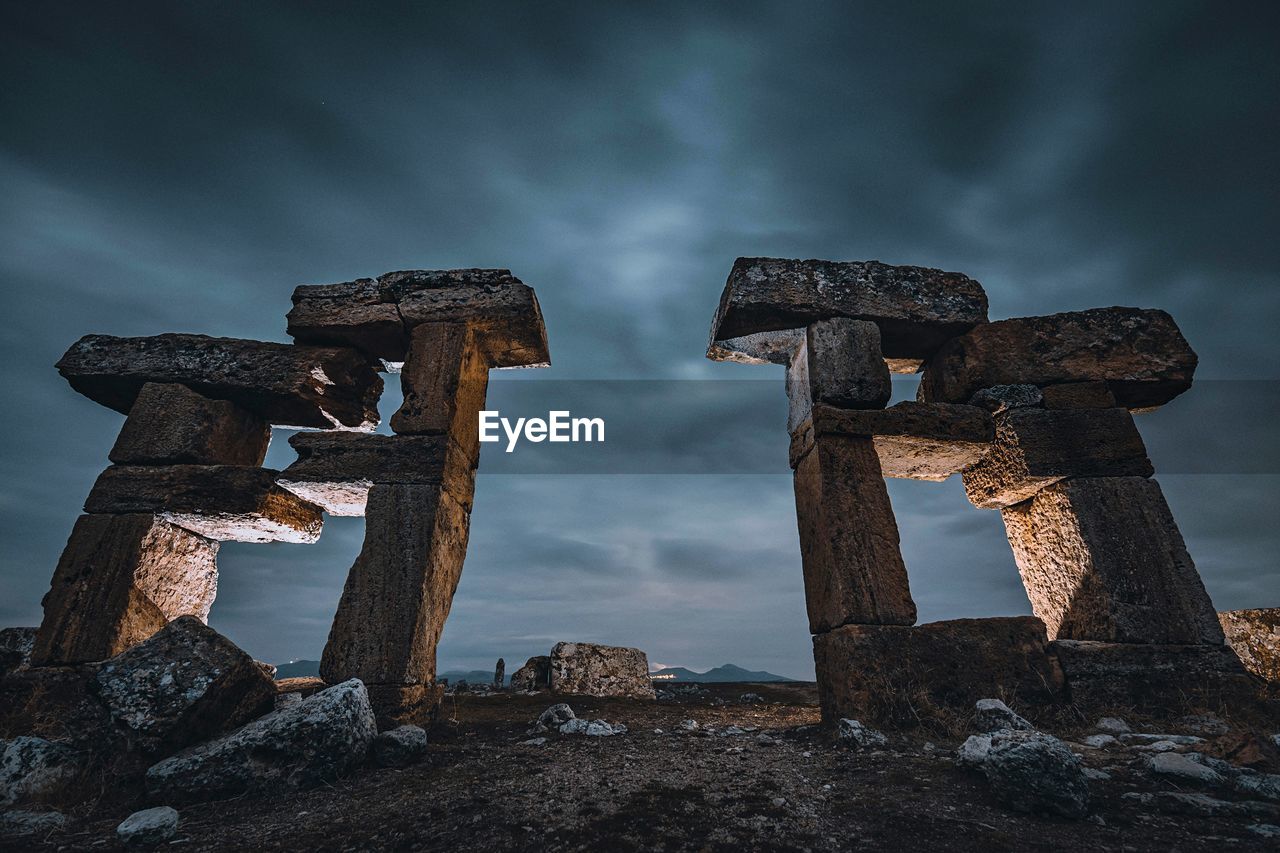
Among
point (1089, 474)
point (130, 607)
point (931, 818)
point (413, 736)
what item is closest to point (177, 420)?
point (130, 607)

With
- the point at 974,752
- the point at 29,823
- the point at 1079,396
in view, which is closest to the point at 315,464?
the point at 29,823

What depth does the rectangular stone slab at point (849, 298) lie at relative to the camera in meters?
4.61

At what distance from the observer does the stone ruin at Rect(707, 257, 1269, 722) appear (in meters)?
3.50

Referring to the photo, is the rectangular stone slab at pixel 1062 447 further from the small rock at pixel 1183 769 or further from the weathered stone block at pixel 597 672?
the weathered stone block at pixel 597 672

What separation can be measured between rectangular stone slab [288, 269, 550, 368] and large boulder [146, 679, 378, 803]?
3.05 meters

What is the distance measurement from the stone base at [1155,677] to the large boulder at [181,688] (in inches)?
194

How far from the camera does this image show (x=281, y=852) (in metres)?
1.88

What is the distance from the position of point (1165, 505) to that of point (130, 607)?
7.82m

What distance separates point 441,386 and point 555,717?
2706 millimetres

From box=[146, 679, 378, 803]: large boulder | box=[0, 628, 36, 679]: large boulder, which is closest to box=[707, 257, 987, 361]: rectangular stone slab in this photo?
box=[146, 679, 378, 803]: large boulder

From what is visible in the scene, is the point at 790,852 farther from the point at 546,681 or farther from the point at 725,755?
the point at 546,681

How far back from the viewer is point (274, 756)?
257cm

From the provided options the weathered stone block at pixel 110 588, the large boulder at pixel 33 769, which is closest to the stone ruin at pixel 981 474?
the large boulder at pixel 33 769

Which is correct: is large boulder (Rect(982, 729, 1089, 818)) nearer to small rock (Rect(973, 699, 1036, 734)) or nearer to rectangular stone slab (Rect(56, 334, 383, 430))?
small rock (Rect(973, 699, 1036, 734))
